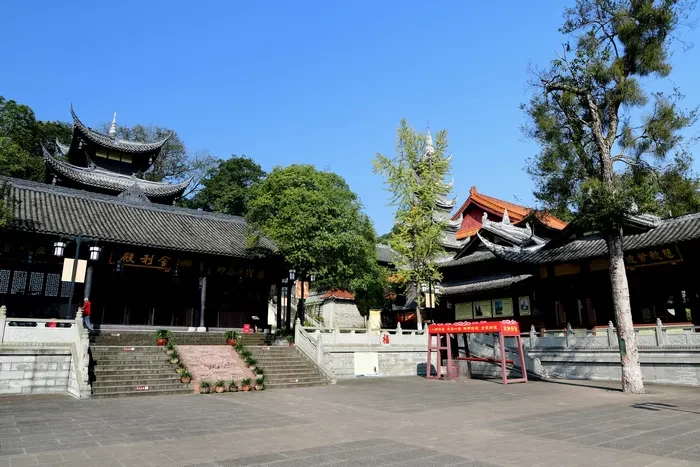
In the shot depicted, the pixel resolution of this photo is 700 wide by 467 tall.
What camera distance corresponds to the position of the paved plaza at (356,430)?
5727 mm

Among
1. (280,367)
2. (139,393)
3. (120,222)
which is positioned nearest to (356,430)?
(139,393)

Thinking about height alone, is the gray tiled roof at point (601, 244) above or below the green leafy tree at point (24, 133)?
below

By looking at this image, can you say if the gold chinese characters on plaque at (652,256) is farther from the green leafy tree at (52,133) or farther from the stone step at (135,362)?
the green leafy tree at (52,133)

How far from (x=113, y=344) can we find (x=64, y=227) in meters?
5.43

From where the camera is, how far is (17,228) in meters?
16.6

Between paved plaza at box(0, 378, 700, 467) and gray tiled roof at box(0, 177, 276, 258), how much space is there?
880 centimetres

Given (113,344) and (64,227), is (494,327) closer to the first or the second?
(113,344)

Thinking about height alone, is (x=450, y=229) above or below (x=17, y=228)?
above

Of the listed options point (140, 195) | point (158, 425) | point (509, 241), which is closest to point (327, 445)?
point (158, 425)

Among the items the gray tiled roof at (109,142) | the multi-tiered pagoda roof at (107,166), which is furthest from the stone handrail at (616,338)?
the gray tiled roof at (109,142)

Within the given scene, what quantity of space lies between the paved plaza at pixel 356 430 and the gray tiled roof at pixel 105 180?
944 inches

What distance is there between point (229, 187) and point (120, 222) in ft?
85.1

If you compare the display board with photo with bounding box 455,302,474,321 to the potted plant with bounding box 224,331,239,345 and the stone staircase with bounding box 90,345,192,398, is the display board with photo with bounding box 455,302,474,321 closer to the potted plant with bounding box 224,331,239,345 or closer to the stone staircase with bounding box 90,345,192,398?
the potted plant with bounding box 224,331,239,345

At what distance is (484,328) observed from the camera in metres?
15.5
